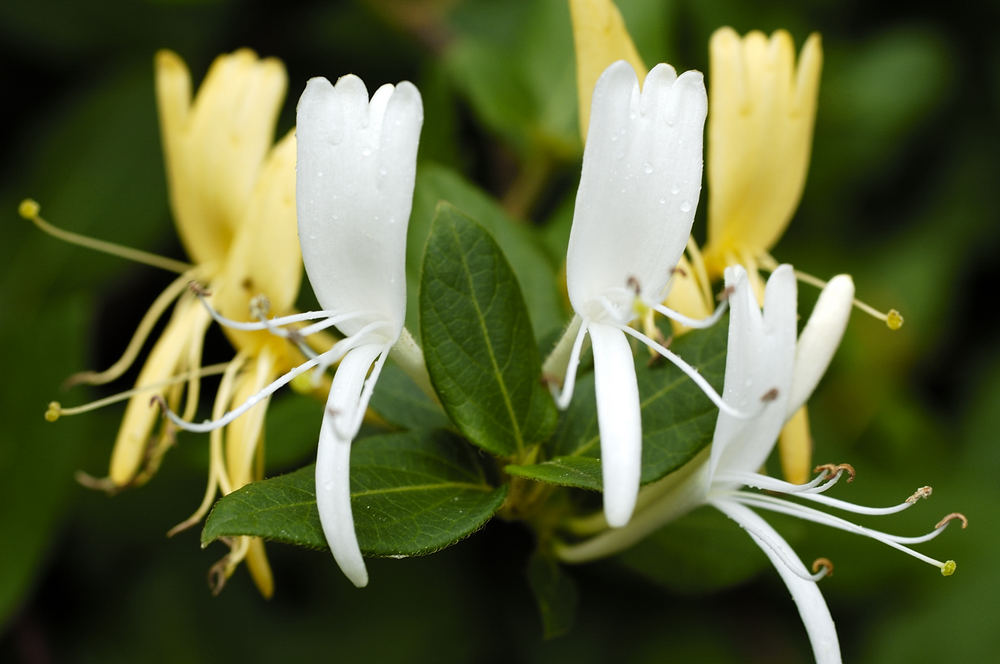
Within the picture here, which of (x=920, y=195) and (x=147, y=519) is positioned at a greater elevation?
(x=920, y=195)

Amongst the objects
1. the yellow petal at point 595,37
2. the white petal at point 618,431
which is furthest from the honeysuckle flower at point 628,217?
→ the yellow petal at point 595,37

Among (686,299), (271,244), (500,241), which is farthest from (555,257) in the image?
(271,244)

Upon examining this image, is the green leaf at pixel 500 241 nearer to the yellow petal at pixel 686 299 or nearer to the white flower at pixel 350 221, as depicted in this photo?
the yellow petal at pixel 686 299

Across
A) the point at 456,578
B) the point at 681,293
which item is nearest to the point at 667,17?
the point at 681,293

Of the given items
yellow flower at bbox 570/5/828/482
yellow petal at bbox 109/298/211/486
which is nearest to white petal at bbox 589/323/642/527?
yellow flower at bbox 570/5/828/482

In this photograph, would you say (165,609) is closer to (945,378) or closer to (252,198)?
(252,198)

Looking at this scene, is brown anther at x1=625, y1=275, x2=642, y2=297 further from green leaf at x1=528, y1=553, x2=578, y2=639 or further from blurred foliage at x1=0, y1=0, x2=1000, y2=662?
blurred foliage at x1=0, y1=0, x2=1000, y2=662

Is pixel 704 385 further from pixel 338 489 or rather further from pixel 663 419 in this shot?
pixel 338 489
